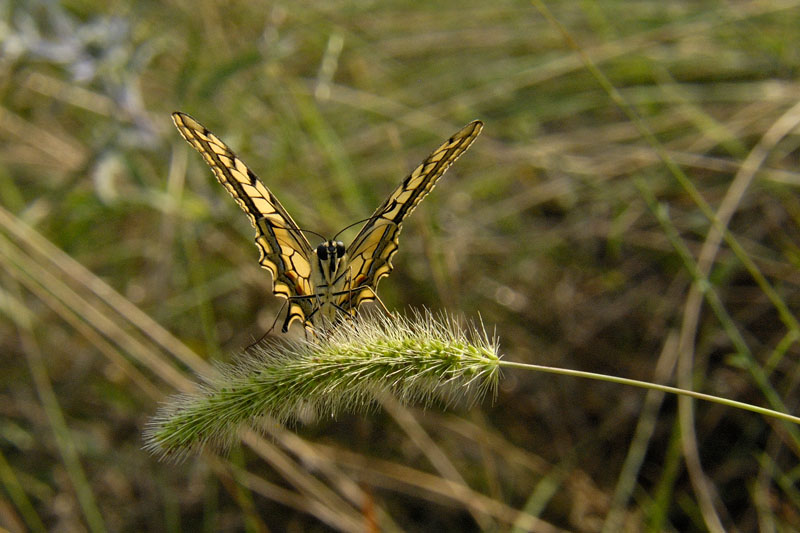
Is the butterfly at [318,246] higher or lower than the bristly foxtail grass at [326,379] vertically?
higher

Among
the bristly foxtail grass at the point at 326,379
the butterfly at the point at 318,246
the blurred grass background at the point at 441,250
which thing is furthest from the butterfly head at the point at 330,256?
the bristly foxtail grass at the point at 326,379

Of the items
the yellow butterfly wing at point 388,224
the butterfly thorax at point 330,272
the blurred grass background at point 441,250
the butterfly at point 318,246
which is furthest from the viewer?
the blurred grass background at point 441,250

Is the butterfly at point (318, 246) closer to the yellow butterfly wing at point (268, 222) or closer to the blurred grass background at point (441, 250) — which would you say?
the yellow butterfly wing at point (268, 222)

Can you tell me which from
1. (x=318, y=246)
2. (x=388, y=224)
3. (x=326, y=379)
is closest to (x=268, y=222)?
(x=318, y=246)

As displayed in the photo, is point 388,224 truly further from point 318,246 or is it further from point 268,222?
point 268,222

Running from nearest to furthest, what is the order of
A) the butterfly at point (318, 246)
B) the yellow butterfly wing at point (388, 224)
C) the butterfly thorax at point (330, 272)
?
1. the yellow butterfly wing at point (388, 224)
2. the butterfly at point (318, 246)
3. the butterfly thorax at point (330, 272)

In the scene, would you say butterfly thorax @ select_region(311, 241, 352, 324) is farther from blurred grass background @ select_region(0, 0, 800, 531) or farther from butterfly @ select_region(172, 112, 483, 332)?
blurred grass background @ select_region(0, 0, 800, 531)

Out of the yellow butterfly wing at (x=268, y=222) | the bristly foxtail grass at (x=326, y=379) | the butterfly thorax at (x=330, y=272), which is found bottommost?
the bristly foxtail grass at (x=326, y=379)

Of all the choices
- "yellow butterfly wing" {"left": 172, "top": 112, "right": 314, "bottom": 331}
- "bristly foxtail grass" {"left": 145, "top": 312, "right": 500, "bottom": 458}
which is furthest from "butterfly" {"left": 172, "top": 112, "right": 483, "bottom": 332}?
"bristly foxtail grass" {"left": 145, "top": 312, "right": 500, "bottom": 458}
